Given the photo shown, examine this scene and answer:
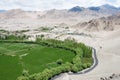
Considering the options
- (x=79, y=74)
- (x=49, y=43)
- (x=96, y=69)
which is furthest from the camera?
(x=49, y=43)

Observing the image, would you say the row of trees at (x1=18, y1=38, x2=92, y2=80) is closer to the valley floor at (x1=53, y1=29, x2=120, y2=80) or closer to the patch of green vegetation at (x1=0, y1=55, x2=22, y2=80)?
the valley floor at (x1=53, y1=29, x2=120, y2=80)

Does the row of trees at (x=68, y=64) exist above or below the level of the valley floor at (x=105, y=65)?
above

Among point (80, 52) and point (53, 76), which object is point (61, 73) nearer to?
point (53, 76)

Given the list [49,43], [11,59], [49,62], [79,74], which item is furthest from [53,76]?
[49,43]

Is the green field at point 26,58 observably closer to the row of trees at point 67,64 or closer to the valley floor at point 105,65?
the row of trees at point 67,64

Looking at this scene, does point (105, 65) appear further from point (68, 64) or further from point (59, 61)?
point (59, 61)

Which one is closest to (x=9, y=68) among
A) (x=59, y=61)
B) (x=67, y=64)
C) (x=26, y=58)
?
(x=26, y=58)

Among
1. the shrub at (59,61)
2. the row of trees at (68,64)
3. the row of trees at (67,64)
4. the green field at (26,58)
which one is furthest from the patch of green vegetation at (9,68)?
the shrub at (59,61)

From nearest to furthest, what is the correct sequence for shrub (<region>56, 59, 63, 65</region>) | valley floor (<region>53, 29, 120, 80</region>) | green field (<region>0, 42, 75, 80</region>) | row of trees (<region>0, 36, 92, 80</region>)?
row of trees (<region>0, 36, 92, 80</region>) → valley floor (<region>53, 29, 120, 80</region>) → green field (<region>0, 42, 75, 80</region>) → shrub (<region>56, 59, 63, 65</region>)

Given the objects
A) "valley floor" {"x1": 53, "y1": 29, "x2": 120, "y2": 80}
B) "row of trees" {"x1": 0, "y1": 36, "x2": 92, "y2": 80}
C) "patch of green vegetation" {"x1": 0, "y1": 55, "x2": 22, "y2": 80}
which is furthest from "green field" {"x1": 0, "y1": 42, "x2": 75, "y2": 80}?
"valley floor" {"x1": 53, "y1": 29, "x2": 120, "y2": 80}
